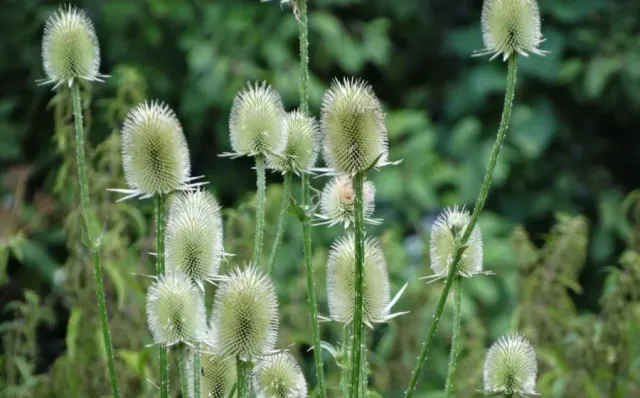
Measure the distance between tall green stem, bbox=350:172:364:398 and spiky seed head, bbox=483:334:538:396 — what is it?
9.6 inches

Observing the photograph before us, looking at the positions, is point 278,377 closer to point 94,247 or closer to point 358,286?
point 358,286

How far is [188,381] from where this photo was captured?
1561 mm

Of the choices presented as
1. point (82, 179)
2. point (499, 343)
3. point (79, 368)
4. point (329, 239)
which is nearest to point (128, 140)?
point (82, 179)

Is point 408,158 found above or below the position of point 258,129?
above

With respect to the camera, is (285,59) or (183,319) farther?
(285,59)

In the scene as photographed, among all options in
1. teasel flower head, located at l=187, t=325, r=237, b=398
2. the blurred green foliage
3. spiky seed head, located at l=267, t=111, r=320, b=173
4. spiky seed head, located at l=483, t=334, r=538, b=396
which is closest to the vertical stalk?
spiky seed head, located at l=267, t=111, r=320, b=173

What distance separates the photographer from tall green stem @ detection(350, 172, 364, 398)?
142cm

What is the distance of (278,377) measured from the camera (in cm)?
154

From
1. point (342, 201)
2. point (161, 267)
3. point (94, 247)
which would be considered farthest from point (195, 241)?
point (342, 201)

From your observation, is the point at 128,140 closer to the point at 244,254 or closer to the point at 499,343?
the point at 499,343

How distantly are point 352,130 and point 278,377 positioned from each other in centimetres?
36

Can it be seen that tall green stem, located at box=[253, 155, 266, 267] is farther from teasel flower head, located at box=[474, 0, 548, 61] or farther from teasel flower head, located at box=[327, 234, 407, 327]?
teasel flower head, located at box=[474, 0, 548, 61]

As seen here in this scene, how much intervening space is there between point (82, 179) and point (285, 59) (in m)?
3.56

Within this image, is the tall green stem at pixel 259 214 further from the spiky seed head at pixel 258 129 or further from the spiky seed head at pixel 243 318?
the spiky seed head at pixel 243 318
